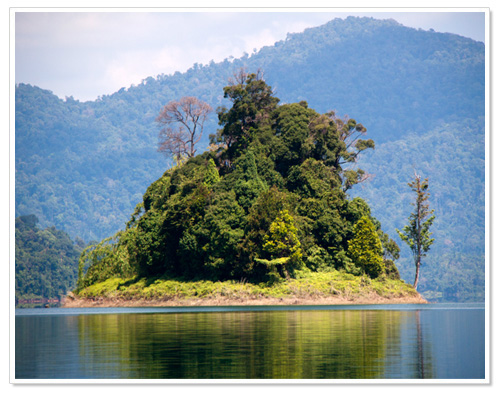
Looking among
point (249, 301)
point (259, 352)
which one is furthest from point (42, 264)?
point (259, 352)

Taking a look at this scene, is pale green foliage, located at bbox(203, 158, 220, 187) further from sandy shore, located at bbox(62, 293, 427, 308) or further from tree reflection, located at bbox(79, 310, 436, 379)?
tree reflection, located at bbox(79, 310, 436, 379)

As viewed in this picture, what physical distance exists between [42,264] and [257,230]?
9534cm

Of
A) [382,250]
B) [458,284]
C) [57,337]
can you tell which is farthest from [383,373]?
[458,284]

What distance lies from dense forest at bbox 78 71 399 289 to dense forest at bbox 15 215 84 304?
Answer: 63854 millimetres

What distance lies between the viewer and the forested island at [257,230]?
77500mm

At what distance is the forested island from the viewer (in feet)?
254

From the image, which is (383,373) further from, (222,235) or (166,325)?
(222,235)

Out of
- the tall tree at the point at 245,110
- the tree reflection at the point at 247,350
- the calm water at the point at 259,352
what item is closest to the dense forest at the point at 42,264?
the tall tree at the point at 245,110

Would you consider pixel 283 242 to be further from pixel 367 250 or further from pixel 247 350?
pixel 247 350

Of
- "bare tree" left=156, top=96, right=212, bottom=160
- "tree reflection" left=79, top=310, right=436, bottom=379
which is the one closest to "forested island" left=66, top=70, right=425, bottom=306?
"bare tree" left=156, top=96, right=212, bottom=160
